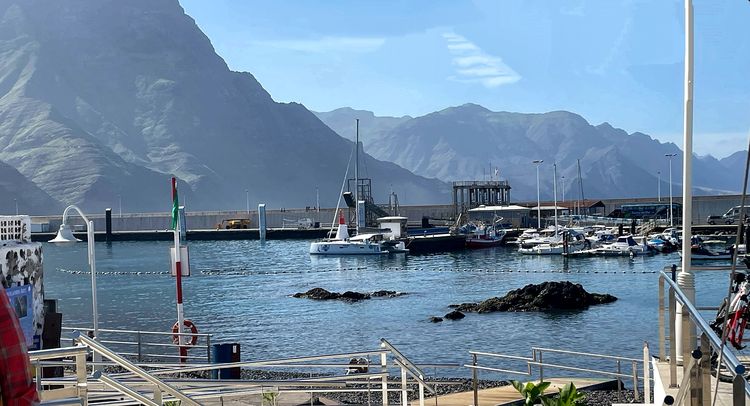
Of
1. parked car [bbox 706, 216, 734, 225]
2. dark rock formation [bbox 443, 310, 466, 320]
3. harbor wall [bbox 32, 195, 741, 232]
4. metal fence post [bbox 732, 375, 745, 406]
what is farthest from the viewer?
harbor wall [bbox 32, 195, 741, 232]

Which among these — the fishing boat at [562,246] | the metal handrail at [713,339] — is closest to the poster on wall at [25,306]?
the metal handrail at [713,339]

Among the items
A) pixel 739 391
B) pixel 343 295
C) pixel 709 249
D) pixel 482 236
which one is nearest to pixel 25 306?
pixel 739 391

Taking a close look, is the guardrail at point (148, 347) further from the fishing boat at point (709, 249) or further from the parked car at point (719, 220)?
the parked car at point (719, 220)

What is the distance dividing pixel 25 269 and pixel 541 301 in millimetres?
34259

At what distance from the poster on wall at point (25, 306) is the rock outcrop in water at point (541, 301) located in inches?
1243

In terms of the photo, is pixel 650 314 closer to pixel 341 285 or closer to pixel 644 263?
pixel 341 285

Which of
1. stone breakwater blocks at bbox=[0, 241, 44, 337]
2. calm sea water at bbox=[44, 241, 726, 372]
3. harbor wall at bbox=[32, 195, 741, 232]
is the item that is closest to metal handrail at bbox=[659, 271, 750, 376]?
stone breakwater blocks at bbox=[0, 241, 44, 337]

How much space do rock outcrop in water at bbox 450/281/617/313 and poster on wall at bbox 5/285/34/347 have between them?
31567 millimetres

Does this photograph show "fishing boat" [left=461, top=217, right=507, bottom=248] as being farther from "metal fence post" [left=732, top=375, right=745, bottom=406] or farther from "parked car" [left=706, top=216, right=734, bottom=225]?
"metal fence post" [left=732, top=375, right=745, bottom=406]

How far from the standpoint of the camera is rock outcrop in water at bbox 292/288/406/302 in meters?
54.7

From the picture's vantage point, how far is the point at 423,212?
15562 cm

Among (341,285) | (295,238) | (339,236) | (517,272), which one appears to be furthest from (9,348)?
(295,238)

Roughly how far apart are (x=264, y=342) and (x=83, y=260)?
241ft

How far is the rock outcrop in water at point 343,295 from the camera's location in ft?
180
